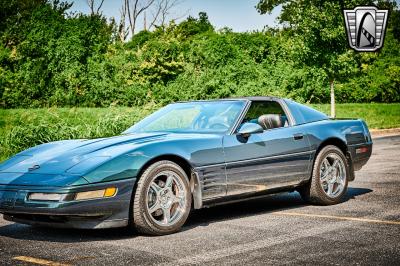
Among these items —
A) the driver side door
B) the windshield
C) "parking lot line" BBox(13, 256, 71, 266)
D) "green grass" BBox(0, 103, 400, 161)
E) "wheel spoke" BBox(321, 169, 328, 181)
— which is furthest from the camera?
"green grass" BBox(0, 103, 400, 161)

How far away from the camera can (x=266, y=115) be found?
22.1 ft

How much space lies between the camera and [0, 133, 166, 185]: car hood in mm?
5262

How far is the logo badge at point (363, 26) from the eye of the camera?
21.2m

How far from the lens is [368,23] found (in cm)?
2395

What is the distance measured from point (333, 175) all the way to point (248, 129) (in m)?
1.64

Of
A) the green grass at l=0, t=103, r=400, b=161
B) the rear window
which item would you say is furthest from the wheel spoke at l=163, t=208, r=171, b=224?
the green grass at l=0, t=103, r=400, b=161

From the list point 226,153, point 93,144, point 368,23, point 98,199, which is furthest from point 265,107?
point 368,23

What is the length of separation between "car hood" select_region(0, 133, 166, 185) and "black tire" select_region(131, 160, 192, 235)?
306mm

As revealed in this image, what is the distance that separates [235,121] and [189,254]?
205 cm

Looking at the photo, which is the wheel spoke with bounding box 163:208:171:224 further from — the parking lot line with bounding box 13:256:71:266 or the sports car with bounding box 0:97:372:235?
the parking lot line with bounding box 13:256:71:266

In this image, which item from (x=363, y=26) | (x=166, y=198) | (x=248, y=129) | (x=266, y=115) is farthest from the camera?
(x=363, y=26)

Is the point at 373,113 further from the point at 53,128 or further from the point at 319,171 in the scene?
the point at 319,171

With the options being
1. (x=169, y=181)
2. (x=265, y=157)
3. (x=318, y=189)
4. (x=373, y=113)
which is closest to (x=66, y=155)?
(x=169, y=181)

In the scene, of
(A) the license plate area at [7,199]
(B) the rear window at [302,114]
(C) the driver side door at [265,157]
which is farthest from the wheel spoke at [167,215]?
(B) the rear window at [302,114]
